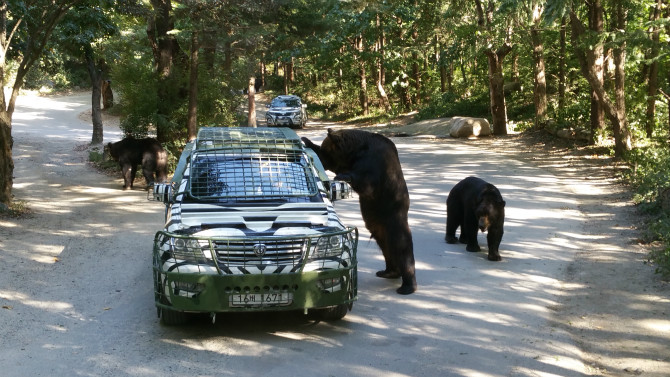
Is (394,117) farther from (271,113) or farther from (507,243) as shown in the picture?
(507,243)

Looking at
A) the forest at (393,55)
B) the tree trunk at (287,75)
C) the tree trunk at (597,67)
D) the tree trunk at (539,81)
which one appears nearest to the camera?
the forest at (393,55)

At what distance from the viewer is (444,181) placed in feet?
57.4

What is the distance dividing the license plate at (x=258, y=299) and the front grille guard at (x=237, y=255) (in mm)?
203

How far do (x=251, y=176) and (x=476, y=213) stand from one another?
3.41m

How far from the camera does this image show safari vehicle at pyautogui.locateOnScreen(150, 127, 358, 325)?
21.4ft

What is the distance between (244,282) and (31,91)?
54.3 meters

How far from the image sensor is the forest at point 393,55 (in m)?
15.0

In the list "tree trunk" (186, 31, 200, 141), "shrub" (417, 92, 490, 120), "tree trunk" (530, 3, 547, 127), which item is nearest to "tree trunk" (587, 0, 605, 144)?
"tree trunk" (530, 3, 547, 127)

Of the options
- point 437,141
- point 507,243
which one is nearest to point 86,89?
point 437,141

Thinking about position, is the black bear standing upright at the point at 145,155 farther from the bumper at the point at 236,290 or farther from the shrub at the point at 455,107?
the shrub at the point at 455,107

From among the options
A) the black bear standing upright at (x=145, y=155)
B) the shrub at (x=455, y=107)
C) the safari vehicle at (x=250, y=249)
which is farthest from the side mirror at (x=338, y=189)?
the shrub at (x=455, y=107)

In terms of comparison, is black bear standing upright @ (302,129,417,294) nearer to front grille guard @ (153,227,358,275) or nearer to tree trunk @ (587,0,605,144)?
front grille guard @ (153,227,358,275)

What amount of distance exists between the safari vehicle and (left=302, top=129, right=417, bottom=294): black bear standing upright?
0.56m

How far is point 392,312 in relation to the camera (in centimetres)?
775
